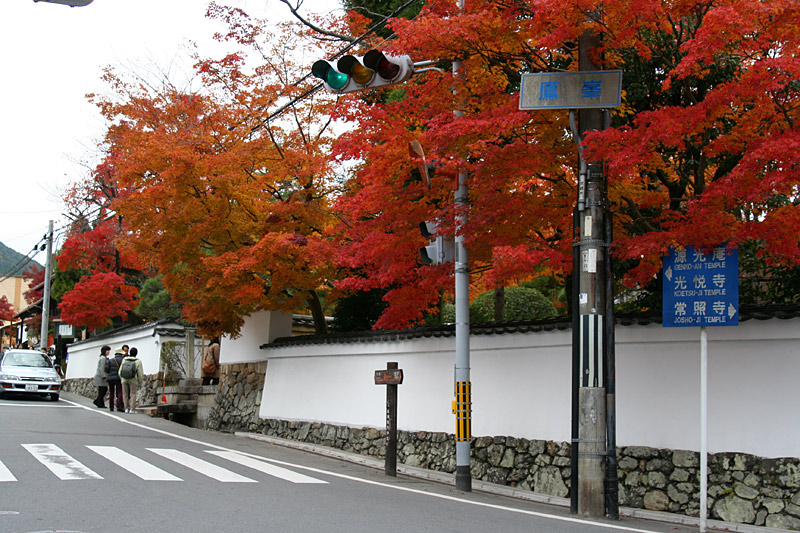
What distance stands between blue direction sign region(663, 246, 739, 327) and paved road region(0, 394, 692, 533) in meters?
2.48

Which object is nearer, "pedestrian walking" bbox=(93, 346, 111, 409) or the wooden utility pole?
the wooden utility pole

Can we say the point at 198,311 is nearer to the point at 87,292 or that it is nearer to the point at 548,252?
the point at 548,252

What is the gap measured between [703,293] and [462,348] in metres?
3.77

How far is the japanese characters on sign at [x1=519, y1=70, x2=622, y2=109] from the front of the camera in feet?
29.9

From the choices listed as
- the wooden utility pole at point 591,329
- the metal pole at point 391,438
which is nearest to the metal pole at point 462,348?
the metal pole at point 391,438

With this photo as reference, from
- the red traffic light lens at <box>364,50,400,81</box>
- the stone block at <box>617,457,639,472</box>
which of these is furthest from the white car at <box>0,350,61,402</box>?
the stone block at <box>617,457,639,472</box>

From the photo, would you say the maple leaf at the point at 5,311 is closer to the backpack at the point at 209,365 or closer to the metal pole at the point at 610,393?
the backpack at the point at 209,365

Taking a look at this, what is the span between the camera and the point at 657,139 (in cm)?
821

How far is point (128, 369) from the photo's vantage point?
20844 millimetres

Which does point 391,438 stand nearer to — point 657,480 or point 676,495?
point 657,480

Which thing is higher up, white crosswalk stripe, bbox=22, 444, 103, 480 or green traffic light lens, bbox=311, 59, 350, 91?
green traffic light lens, bbox=311, 59, 350, 91

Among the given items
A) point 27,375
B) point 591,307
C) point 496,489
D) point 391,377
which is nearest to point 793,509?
point 591,307

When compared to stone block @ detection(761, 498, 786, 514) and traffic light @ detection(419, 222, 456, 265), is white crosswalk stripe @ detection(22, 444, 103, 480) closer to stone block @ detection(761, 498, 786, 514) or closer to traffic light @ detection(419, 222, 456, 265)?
traffic light @ detection(419, 222, 456, 265)

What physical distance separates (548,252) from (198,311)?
421 inches
